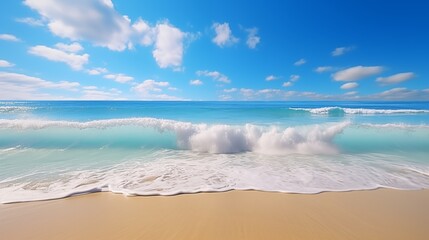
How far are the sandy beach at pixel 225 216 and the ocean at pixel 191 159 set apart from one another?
397mm

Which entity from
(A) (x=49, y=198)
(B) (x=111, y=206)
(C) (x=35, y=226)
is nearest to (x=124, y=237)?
(B) (x=111, y=206)

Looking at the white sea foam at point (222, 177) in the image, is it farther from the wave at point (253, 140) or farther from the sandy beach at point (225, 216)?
the wave at point (253, 140)

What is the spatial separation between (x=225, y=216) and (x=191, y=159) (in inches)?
153

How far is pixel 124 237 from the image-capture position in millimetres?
2639

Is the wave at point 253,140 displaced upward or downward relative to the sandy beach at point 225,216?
upward

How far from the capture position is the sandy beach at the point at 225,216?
273 cm

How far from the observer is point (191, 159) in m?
A: 6.92

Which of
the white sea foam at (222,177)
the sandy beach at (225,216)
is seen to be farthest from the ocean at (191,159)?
the sandy beach at (225,216)

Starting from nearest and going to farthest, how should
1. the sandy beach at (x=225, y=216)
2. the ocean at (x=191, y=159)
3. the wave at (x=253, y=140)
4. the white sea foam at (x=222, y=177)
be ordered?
the sandy beach at (x=225, y=216), the white sea foam at (x=222, y=177), the ocean at (x=191, y=159), the wave at (x=253, y=140)

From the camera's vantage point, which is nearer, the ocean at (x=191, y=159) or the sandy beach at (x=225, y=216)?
the sandy beach at (x=225, y=216)

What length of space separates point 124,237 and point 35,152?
7477 mm

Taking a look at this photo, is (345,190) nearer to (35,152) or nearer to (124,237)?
(124,237)

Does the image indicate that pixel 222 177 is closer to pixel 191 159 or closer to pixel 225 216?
pixel 225 216

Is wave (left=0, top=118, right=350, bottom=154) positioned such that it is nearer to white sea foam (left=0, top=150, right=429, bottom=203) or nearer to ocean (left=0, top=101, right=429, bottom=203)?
ocean (left=0, top=101, right=429, bottom=203)
